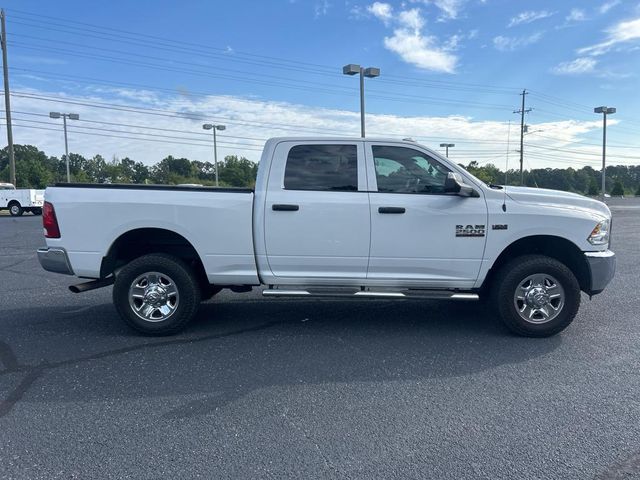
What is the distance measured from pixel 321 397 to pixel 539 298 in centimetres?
270

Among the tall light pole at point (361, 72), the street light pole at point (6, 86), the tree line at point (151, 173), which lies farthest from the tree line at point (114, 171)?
the tall light pole at point (361, 72)

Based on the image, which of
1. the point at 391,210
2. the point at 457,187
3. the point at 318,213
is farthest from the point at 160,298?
the point at 457,187

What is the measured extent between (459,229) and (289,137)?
82.2 inches

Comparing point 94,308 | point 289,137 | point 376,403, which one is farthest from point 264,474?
point 94,308

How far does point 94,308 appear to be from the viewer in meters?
6.56

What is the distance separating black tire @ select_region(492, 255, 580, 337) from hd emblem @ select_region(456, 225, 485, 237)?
0.51 metres

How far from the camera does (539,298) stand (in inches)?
203

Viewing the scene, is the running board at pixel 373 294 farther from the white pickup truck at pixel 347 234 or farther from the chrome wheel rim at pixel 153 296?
the chrome wheel rim at pixel 153 296

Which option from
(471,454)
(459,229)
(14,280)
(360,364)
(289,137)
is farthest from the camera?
(14,280)

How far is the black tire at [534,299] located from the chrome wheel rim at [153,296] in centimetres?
347

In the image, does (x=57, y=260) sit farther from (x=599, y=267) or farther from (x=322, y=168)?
(x=599, y=267)

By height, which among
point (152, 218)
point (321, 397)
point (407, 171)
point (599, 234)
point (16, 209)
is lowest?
point (321, 397)

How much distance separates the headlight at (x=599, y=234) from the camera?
16.9 ft

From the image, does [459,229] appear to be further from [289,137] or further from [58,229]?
[58,229]
